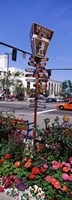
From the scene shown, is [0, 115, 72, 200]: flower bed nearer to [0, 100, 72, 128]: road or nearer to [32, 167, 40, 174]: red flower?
[32, 167, 40, 174]: red flower

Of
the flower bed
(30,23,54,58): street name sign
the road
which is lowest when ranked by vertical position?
the road

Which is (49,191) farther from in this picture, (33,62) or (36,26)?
(36,26)

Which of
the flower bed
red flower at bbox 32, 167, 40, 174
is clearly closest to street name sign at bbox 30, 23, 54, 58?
the flower bed

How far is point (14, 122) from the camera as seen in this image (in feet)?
22.1

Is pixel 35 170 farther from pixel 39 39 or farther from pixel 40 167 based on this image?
pixel 39 39

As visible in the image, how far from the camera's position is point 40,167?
4.43 metres

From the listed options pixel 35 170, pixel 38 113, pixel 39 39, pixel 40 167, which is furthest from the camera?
pixel 38 113

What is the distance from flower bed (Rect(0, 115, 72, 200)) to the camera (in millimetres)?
3990

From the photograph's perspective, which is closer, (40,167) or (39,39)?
(40,167)

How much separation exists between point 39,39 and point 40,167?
12.3ft

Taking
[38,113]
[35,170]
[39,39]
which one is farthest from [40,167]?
[38,113]

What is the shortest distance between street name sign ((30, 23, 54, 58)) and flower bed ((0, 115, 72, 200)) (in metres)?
2.60

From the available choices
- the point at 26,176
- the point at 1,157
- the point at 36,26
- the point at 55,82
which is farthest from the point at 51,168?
the point at 55,82

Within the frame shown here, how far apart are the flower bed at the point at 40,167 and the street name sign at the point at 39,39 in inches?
102
